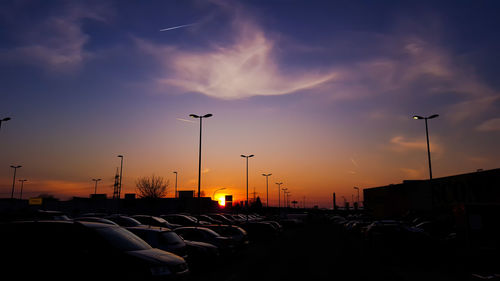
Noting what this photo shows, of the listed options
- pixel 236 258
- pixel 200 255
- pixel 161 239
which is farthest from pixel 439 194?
pixel 161 239

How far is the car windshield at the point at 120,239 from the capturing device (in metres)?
7.21

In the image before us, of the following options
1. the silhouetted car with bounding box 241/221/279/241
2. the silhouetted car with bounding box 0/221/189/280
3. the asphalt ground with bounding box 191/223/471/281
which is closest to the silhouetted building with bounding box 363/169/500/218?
the asphalt ground with bounding box 191/223/471/281

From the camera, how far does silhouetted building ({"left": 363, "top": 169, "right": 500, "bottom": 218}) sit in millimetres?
31906

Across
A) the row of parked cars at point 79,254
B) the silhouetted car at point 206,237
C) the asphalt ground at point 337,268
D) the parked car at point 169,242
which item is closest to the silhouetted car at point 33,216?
the silhouetted car at point 206,237

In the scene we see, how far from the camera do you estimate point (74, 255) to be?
668cm

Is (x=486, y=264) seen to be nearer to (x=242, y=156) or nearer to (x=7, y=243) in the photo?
(x=7, y=243)

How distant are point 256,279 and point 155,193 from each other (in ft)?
280

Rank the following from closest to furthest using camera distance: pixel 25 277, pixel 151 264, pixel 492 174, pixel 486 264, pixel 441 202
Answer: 1. pixel 25 277
2. pixel 151 264
3. pixel 486 264
4. pixel 492 174
5. pixel 441 202

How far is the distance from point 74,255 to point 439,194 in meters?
43.8

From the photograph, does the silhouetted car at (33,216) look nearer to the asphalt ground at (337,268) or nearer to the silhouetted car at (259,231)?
the asphalt ground at (337,268)

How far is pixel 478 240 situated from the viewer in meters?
16.1

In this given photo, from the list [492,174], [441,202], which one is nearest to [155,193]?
[441,202]

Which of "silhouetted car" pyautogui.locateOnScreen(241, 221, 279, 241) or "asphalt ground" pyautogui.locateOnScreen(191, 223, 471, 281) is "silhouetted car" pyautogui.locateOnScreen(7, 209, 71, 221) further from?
"silhouetted car" pyautogui.locateOnScreen(241, 221, 279, 241)

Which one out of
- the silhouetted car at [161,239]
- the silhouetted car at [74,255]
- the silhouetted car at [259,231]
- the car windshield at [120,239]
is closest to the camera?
the silhouetted car at [74,255]
